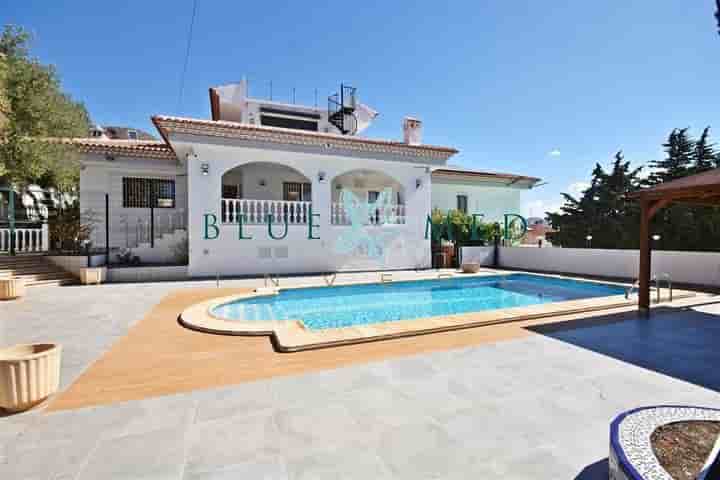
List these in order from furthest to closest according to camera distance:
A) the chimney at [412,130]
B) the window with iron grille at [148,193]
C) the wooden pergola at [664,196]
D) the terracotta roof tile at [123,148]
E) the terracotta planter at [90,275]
→ the chimney at [412,130] < the window with iron grille at [148,193] < the terracotta roof tile at [123,148] < the terracotta planter at [90,275] < the wooden pergola at [664,196]

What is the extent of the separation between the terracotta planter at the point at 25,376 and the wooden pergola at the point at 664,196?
992cm

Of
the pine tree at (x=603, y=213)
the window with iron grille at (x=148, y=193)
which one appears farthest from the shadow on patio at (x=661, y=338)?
the window with iron grille at (x=148, y=193)

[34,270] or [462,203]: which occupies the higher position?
[462,203]

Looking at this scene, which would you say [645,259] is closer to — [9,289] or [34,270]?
[9,289]

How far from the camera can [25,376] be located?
3.22 meters

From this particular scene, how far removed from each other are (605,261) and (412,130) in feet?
31.3

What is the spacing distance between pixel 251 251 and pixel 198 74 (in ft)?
24.9

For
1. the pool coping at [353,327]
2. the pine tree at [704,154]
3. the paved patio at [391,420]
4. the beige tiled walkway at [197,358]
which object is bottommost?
the beige tiled walkway at [197,358]

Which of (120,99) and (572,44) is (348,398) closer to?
(572,44)

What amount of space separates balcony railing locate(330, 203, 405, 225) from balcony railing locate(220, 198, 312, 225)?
139cm

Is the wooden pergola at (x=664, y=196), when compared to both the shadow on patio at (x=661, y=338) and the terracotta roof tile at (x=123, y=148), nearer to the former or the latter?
the shadow on patio at (x=661, y=338)

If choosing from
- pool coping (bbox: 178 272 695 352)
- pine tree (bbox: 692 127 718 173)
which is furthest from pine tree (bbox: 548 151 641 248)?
pool coping (bbox: 178 272 695 352)

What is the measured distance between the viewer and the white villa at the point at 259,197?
1268cm

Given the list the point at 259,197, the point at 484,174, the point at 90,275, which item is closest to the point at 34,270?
the point at 90,275
